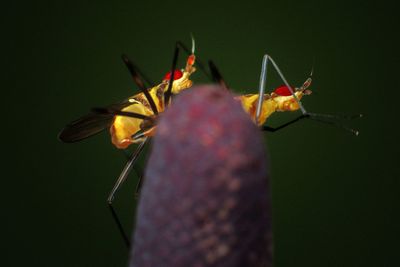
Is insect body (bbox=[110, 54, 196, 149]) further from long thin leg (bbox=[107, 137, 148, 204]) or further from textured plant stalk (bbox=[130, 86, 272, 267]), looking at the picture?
textured plant stalk (bbox=[130, 86, 272, 267])

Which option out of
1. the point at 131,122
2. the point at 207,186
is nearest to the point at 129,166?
the point at 131,122

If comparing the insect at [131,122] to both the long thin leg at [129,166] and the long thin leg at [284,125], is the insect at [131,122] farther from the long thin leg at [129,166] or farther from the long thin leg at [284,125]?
the long thin leg at [284,125]

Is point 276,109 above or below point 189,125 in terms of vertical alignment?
below

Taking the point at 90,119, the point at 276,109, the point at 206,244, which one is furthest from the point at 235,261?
the point at 90,119

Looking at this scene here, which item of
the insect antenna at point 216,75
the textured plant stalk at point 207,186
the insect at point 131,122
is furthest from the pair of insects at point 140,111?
the textured plant stalk at point 207,186

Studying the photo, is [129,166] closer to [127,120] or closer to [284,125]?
[127,120]

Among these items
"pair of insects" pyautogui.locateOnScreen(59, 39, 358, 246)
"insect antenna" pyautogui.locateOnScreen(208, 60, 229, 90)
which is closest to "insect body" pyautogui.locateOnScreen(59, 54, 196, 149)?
"pair of insects" pyautogui.locateOnScreen(59, 39, 358, 246)

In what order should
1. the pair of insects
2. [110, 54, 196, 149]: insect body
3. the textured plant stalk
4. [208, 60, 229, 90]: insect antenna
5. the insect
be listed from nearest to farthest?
1. the textured plant stalk
2. [208, 60, 229, 90]: insect antenna
3. the pair of insects
4. the insect
5. [110, 54, 196, 149]: insect body

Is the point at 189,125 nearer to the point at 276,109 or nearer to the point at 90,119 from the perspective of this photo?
the point at 276,109
